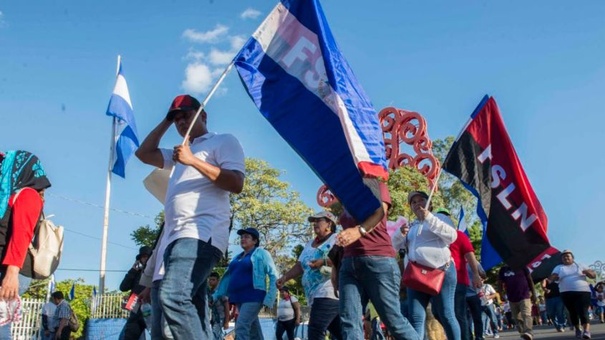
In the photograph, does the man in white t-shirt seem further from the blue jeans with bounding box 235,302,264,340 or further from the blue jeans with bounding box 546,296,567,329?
the blue jeans with bounding box 546,296,567,329

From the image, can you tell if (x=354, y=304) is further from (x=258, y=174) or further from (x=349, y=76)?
(x=258, y=174)

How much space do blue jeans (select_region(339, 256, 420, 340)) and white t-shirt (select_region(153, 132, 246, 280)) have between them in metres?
1.35

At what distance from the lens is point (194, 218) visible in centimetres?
373

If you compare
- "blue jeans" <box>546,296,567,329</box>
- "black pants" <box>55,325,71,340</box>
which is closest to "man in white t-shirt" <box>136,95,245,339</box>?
"black pants" <box>55,325,71,340</box>

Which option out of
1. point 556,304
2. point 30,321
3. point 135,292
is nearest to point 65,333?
point 30,321

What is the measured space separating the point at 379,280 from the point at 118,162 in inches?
651

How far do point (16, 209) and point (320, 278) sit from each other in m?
4.17

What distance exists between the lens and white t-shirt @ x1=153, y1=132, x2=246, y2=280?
3727mm

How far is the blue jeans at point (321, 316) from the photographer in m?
6.64

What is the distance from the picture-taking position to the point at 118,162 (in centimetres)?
1991

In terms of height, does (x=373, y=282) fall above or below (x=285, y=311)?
below

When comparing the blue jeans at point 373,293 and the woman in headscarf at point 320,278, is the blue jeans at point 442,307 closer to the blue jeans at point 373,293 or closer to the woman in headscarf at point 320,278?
the woman in headscarf at point 320,278

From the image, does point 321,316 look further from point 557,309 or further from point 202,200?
point 557,309

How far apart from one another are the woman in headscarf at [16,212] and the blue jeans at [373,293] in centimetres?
233
